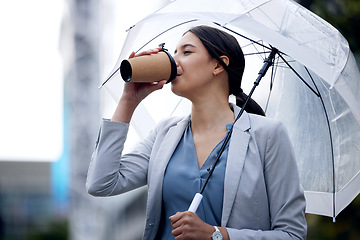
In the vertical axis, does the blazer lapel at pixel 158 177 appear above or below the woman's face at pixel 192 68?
below

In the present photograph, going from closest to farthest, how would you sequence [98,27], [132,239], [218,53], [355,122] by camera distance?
[218,53] < [355,122] < [98,27] < [132,239]

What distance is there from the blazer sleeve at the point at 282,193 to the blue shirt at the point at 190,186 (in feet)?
0.60

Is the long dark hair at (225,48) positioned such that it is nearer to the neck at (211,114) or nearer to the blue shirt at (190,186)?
the neck at (211,114)

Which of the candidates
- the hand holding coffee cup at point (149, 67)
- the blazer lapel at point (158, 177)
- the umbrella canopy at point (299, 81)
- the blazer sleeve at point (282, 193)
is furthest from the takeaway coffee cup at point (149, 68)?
the blazer sleeve at point (282, 193)

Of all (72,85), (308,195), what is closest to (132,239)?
(72,85)

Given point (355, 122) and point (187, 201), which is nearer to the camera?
point (187, 201)

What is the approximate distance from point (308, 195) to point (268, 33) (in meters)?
1.07

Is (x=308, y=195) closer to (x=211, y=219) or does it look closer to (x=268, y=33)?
(x=211, y=219)

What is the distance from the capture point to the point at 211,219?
105 inches

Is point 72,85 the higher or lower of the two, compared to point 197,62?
lower

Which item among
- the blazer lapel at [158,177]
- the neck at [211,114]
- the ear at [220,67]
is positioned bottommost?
the blazer lapel at [158,177]

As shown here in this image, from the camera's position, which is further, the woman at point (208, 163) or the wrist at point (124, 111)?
the wrist at point (124, 111)

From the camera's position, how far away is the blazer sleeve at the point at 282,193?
2.63 meters

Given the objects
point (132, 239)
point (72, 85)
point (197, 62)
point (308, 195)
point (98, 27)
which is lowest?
point (132, 239)
